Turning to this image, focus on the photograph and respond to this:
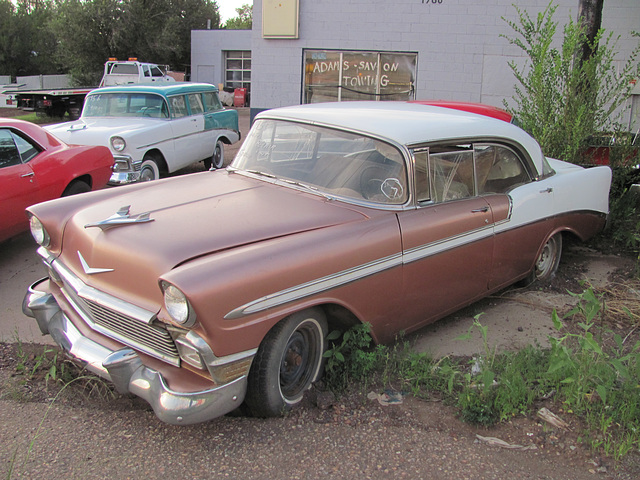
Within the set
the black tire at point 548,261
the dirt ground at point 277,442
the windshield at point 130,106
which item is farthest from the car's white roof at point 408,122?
the windshield at point 130,106

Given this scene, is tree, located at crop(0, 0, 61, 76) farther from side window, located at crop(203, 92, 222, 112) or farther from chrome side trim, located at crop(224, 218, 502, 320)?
chrome side trim, located at crop(224, 218, 502, 320)

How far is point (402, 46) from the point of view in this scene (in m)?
13.0

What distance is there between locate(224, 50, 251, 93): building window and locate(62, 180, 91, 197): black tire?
81.3 feet

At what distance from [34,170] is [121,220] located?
290cm

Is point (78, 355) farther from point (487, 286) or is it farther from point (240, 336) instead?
point (487, 286)

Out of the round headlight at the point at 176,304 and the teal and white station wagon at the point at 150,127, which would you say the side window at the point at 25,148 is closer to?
the teal and white station wagon at the point at 150,127

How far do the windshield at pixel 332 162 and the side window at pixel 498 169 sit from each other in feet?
2.79

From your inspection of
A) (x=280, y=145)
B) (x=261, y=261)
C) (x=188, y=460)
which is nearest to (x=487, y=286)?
(x=280, y=145)

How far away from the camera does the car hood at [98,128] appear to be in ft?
26.0

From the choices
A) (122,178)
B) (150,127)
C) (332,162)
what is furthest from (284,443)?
(150,127)

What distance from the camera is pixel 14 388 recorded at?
332 centimetres

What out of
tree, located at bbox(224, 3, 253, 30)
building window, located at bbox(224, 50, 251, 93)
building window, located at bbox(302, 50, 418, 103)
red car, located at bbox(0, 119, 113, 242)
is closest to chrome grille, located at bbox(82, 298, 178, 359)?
red car, located at bbox(0, 119, 113, 242)

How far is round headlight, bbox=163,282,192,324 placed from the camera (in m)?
2.64

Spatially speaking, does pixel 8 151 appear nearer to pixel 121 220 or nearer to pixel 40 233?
pixel 40 233
